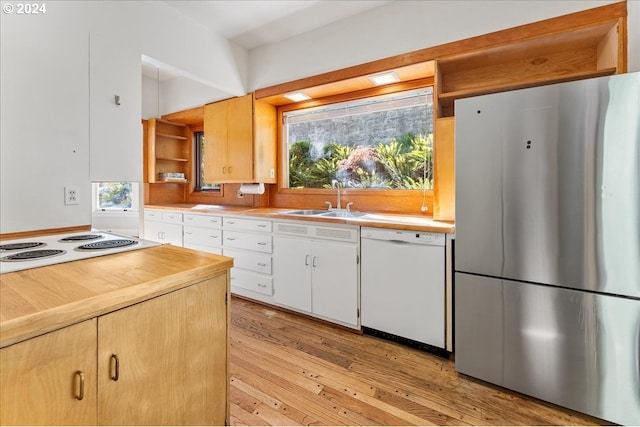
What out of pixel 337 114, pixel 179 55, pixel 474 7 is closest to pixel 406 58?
pixel 474 7

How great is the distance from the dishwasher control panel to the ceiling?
6.24 ft

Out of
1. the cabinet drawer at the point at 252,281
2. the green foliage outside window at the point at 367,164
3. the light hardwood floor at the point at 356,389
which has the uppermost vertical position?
the green foliage outside window at the point at 367,164

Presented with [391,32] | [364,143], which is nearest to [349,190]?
[364,143]

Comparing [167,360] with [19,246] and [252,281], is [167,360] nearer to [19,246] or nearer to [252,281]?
[19,246]

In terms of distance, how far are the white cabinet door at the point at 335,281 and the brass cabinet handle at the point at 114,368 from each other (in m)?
1.73

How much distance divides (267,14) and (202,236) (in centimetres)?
230

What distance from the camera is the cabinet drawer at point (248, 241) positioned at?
2.91m

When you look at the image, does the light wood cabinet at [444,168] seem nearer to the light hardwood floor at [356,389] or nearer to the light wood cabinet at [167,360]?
the light hardwood floor at [356,389]

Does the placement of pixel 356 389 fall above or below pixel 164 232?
below

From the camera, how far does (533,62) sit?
2.26m

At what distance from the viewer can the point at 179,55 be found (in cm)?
270

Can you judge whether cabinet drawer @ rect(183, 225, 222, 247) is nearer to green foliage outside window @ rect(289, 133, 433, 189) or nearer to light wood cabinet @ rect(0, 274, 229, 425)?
green foliage outside window @ rect(289, 133, 433, 189)

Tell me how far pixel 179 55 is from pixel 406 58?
195 centimetres

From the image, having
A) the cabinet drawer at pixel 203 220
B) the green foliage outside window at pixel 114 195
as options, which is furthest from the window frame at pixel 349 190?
the green foliage outside window at pixel 114 195
